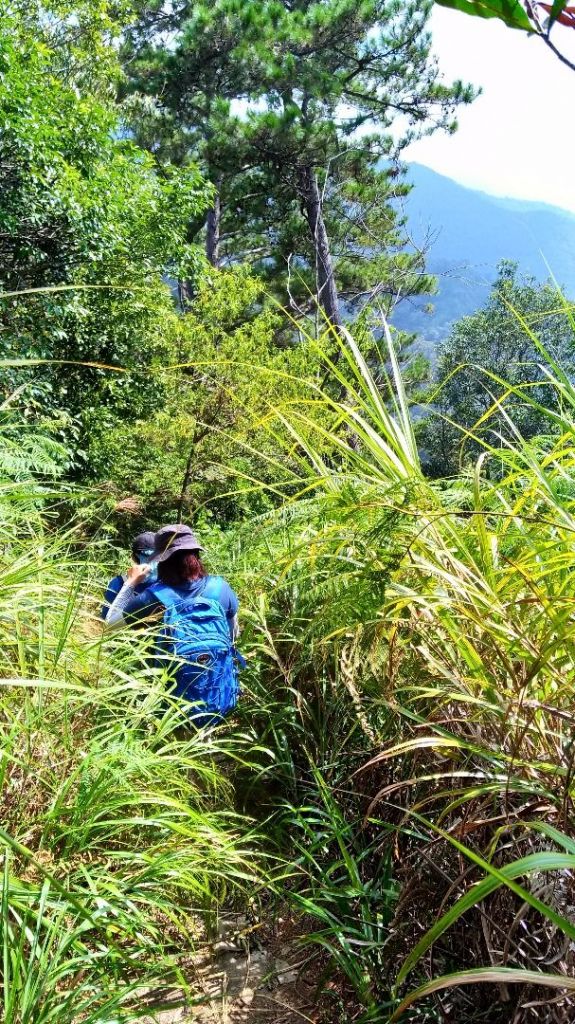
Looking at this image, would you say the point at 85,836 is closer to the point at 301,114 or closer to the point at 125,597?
the point at 125,597

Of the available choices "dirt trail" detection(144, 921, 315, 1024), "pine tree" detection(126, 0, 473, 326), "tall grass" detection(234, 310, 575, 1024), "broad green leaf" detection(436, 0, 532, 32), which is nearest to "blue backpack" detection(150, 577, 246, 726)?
"tall grass" detection(234, 310, 575, 1024)

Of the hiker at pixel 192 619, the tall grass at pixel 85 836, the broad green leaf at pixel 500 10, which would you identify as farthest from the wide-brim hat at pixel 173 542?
the broad green leaf at pixel 500 10

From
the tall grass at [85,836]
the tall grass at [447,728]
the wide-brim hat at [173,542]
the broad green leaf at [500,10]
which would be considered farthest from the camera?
the wide-brim hat at [173,542]

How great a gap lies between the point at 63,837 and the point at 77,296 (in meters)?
6.79

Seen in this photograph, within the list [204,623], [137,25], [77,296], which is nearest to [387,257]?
[137,25]

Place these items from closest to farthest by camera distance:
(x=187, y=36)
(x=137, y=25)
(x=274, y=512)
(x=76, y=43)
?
(x=274, y=512) < (x=76, y=43) < (x=187, y=36) < (x=137, y=25)

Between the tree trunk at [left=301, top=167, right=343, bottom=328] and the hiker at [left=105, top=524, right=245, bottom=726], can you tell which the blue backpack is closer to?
the hiker at [left=105, top=524, right=245, bottom=726]

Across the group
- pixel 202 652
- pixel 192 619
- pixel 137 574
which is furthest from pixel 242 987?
pixel 137 574

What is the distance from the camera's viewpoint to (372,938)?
62.5 inches

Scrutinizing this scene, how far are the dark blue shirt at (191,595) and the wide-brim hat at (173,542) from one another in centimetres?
12

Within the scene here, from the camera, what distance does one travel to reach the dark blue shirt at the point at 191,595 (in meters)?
2.51

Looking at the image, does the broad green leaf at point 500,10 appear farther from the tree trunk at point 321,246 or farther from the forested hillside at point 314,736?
the tree trunk at point 321,246

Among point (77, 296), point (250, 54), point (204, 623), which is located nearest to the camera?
point (204, 623)

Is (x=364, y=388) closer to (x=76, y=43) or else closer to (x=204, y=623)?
(x=204, y=623)
